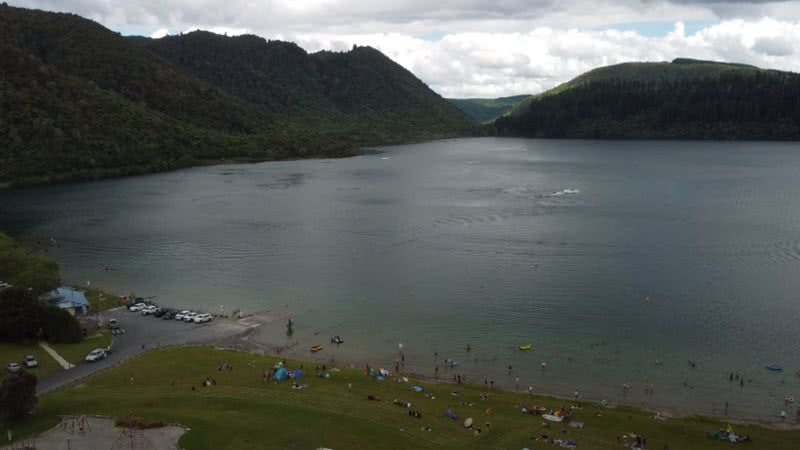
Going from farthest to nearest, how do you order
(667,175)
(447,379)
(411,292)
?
(667,175), (411,292), (447,379)

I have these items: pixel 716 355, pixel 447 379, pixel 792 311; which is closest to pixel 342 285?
pixel 447 379

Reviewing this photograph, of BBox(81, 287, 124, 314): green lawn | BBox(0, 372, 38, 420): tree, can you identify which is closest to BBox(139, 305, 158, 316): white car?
BBox(81, 287, 124, 314): green lawn

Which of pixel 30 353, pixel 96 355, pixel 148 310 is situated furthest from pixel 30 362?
pixel 148 310

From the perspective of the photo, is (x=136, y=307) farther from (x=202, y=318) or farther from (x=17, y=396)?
(x=17, y=396)

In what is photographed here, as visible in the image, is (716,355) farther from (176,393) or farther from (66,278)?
(66,278)

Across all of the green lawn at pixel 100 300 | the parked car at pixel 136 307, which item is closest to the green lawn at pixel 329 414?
the parked car at pixel 136 307

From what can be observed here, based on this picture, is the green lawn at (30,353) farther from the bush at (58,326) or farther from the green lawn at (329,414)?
the green lawn at (329,414)
